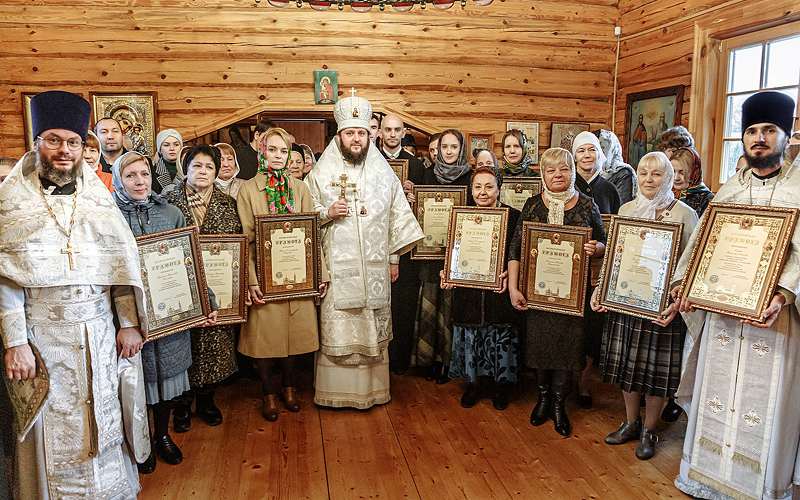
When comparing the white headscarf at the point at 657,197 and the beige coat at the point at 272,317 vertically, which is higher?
the white headscarf at the point at 657,197

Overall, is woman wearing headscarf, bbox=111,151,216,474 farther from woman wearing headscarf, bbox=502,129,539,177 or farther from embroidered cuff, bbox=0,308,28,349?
woman wearing headscarf, bbox=502,129,539,177

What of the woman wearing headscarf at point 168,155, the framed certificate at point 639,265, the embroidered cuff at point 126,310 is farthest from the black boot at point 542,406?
the woman wearing headscarf at point 168,155

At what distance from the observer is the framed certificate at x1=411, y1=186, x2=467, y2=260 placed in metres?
4.91

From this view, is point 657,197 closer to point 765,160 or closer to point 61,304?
point 765,160

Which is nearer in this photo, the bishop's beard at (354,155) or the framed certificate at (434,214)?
the bishop's beard at (354,155)

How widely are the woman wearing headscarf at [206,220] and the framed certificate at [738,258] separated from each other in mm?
2793

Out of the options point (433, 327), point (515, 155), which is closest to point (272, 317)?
point (433, 327)

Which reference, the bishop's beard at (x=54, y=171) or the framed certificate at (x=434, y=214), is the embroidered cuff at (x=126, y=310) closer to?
the bishop's beard at (x=54, y=171)

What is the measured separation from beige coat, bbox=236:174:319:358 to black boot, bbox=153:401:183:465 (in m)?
0.74

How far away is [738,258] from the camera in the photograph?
296cm

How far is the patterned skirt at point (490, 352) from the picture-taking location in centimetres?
441

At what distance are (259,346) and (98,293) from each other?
1639 millimetres

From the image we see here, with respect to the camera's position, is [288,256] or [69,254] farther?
[288,256]

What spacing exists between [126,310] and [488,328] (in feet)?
8.26
